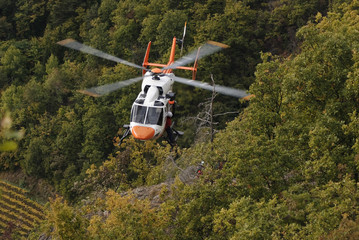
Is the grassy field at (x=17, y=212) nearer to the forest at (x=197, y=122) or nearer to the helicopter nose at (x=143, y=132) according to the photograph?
the forest at (x=197, y=122)

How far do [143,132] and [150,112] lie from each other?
1122 mm

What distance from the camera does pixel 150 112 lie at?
22.3 meters

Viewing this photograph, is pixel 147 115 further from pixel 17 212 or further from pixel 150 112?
pixel 17 212

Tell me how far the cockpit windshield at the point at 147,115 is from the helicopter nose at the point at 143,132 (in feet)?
1.15

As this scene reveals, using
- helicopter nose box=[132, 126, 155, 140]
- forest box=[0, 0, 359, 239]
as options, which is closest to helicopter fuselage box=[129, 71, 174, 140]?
helicopter nose box=[132, 126, 155, 140]

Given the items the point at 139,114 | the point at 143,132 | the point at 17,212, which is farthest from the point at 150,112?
the point at 17,212

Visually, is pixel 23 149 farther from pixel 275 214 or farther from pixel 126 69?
pixel 275 214

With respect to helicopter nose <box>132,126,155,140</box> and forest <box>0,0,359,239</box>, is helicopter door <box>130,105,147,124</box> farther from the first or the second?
forest <box>0,0,359,239</box>

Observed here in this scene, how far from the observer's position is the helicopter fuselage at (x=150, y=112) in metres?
22.1

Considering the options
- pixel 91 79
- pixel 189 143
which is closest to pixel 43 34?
pixel 91 79

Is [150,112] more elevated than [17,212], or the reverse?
[150,112]

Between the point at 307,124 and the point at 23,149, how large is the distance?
4234 cm

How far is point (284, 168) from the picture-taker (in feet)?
59.9

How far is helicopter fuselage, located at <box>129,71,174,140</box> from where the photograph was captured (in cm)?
2206
